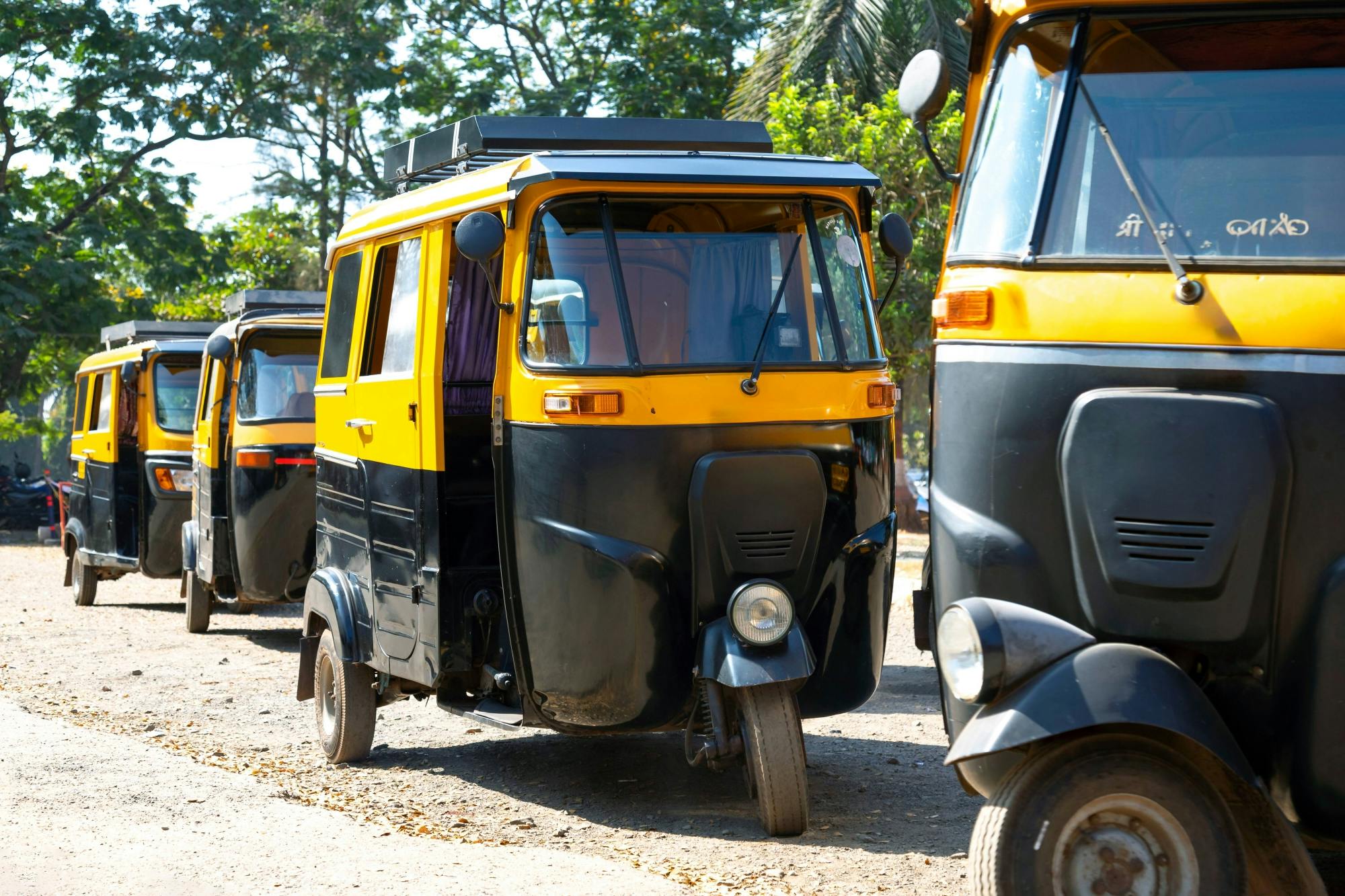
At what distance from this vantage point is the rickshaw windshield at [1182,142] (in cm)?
407

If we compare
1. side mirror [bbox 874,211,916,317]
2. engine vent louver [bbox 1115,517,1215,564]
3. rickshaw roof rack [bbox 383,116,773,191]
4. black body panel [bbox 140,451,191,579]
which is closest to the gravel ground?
engine vent louver [bbox 1115,517,1215,564]

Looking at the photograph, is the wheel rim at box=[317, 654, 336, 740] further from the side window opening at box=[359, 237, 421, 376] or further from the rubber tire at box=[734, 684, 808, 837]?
the rubber tire at box=[734, 684, 808, 837]

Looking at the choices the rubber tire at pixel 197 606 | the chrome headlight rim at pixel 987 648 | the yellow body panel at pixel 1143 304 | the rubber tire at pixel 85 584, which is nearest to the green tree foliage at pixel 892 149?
the rubber tire at pixel 197 606

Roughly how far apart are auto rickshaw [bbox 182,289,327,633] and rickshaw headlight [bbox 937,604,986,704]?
831 cm

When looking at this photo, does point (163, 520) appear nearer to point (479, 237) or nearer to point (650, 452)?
point (479, 237)

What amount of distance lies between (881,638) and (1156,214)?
2980 mm

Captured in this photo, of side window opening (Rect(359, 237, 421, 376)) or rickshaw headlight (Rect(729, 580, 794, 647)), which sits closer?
rickshaw headlight (Rect(729, 580, 794, 647))

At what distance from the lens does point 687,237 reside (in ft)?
21.5

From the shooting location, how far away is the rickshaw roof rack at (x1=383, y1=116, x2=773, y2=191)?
25.5ft

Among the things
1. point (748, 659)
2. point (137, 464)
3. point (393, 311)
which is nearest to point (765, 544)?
point (748, 659)

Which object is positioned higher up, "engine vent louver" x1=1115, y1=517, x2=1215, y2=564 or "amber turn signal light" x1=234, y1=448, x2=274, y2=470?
"engine vent louver" x1=1115, y1=517, x2=1215, y2=564

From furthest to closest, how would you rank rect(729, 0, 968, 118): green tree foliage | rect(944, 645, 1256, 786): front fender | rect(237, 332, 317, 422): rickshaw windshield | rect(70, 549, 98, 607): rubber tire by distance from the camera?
A: 1. rect(729, 0, 968, 118): green tree foliage
2. rect(70, 549, 98, 607): rubber tire
3. rect(237, 332, 317, 422): rickshaw windshield
4. rect(944, 645, 1256, 786): front fender

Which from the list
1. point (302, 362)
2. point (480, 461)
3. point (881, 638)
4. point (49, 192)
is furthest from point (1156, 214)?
point (49, 192)

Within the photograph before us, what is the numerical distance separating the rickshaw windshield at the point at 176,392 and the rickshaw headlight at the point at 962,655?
12.2 meters
